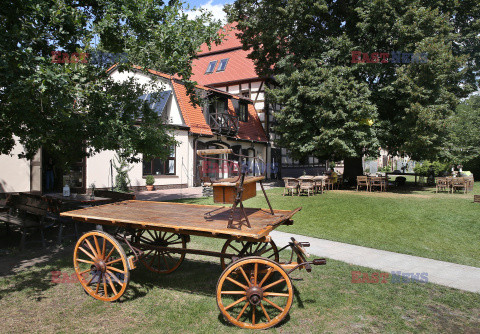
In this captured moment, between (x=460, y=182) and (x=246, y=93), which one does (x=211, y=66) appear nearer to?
(x=246, y=93)

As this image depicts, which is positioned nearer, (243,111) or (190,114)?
(190,114)

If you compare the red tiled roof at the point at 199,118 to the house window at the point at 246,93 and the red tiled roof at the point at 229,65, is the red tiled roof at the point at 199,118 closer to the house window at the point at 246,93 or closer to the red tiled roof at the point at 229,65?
the house window at the point at 246,93

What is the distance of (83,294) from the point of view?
4383mm

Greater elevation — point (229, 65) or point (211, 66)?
point (211, 66)

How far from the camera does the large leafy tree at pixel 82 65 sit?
5.16 m

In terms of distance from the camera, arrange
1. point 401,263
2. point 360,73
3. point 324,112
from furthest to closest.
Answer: point 360,73
point 324,112
point 401,263

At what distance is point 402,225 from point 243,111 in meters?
17.1

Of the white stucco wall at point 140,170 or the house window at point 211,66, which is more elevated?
the house window at point 211,66

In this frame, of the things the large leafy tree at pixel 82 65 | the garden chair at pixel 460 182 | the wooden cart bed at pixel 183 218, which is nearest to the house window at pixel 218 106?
the large leafy tree at pixel 82 65

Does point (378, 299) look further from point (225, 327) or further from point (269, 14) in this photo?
point (269, 14)

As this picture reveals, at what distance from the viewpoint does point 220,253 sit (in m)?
4.21

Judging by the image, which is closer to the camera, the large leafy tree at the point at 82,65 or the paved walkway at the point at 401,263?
the paved walkway at the point at 401,263

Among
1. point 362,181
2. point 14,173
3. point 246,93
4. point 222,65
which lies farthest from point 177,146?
point 222,65

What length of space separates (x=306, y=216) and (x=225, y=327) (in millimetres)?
7286
